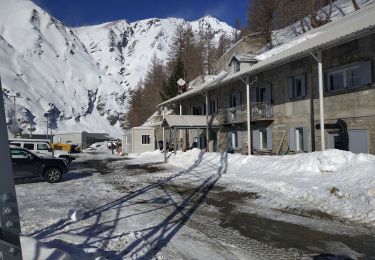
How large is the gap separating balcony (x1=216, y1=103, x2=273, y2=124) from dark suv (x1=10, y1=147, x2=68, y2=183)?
505 inches

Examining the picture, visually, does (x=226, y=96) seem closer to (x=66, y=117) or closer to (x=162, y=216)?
(x=162, y=216)

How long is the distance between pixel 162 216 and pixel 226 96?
22257 millimetres

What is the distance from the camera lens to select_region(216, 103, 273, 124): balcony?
80.9 feet

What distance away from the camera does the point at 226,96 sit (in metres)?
31.0

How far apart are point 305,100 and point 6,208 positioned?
67.9 ft

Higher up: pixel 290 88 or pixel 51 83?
pixel 51 83

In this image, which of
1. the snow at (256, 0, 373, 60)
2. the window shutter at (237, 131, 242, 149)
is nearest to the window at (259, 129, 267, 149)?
the window shutter at (237, 131, 242, 149)

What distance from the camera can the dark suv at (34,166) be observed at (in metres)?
16.6

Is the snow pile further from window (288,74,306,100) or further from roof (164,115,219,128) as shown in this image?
roof (164,115,219,128)

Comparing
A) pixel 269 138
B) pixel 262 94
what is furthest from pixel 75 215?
pixel 262 94

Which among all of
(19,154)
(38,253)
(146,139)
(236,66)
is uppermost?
(236,66)

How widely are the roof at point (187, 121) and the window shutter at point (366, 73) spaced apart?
15428mm

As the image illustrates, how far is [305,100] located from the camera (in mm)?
21219

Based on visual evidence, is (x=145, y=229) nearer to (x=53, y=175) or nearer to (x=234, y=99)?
(x=53, y=175)
